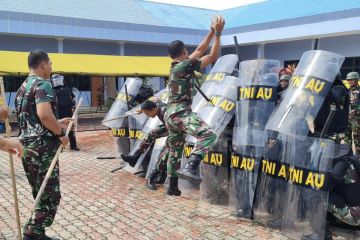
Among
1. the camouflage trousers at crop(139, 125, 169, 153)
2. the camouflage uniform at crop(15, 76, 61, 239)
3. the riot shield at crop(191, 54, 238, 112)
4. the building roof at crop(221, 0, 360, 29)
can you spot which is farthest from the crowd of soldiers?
the building roof at crop(221, 0, 360, 29)

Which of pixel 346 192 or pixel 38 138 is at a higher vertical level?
pixel 38 138

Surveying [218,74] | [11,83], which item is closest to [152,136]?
[218,74]

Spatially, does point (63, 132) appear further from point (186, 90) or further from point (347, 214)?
point (347, 214)

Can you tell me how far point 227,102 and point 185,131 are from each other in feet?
2.63

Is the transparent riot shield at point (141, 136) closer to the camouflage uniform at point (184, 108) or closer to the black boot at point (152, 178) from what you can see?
the black boot at point (152, 178)

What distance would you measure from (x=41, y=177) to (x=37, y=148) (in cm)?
30

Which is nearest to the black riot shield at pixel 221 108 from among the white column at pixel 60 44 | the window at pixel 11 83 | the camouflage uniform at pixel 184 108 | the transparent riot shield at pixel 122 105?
the camouflage uniform at pixel 184 108

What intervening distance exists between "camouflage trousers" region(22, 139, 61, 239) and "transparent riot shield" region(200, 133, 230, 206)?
7.35 feet

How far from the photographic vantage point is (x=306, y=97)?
4137mm

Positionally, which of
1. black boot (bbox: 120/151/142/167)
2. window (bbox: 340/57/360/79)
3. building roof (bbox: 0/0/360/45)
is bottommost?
black boot (bbox: 120/151/142/167)

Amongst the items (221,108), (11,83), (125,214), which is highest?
(11,83)

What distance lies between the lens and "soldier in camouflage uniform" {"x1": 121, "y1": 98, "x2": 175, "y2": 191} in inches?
239

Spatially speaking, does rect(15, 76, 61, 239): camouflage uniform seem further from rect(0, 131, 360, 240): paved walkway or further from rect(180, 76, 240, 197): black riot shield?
rect(180, 76, 240, 197): black riot shield

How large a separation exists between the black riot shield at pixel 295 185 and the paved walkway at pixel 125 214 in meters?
0.23
